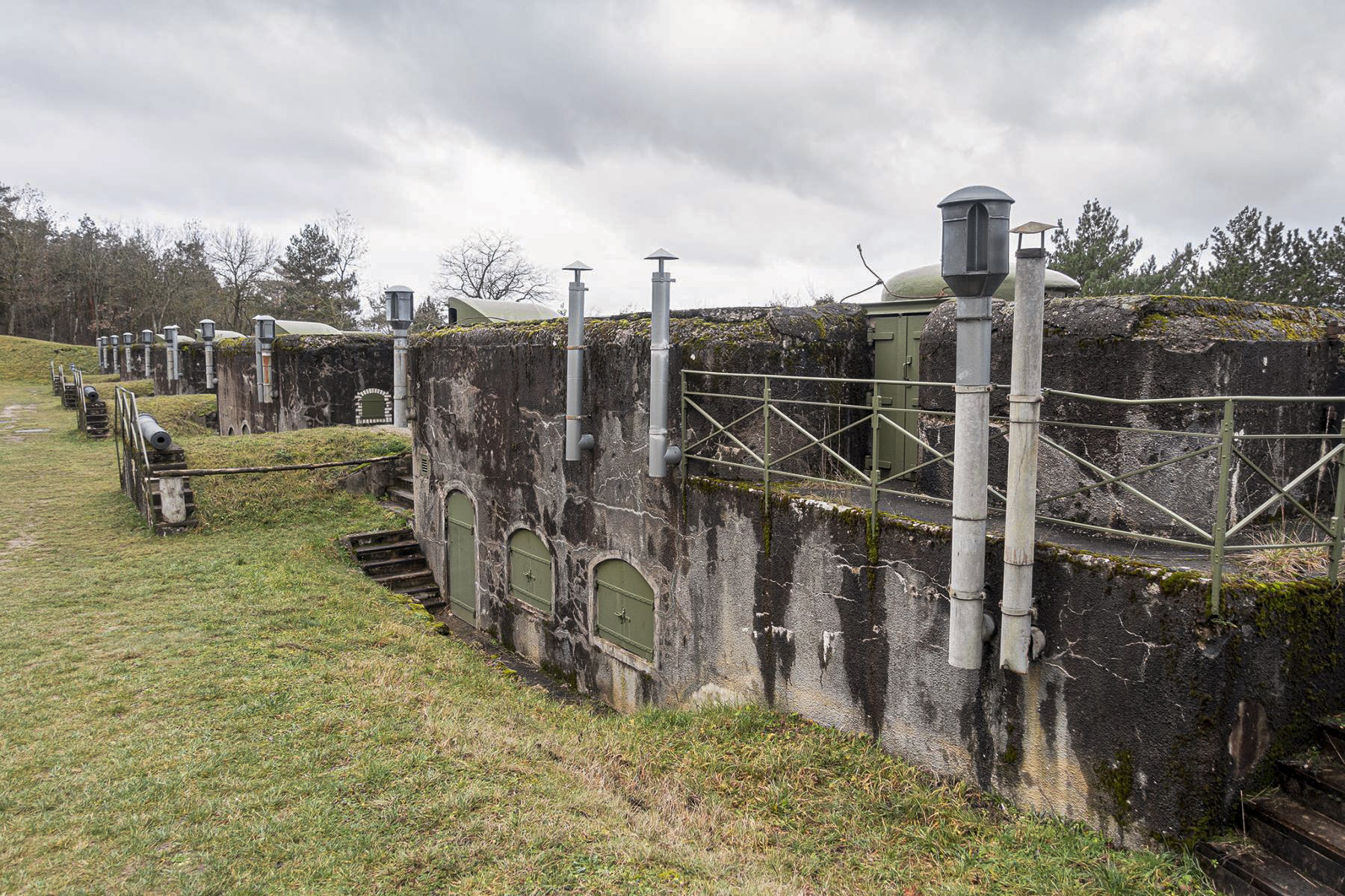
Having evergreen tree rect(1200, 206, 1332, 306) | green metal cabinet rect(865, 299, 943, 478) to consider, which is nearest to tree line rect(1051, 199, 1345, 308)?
evergreen tree rect(1200, 206, 1332, 306)

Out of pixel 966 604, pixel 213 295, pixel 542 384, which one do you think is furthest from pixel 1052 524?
pixel 213 295

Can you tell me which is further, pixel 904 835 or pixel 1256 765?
pixel 904 835

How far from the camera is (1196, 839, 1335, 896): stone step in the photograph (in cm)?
420

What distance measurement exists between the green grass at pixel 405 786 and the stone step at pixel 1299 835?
1.48 ft

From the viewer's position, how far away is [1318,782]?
4480 millimetres

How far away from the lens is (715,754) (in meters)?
6.59

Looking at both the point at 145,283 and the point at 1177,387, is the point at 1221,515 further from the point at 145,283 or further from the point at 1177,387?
the point at 145,283

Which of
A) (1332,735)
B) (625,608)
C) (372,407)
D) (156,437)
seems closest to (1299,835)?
(1332,735)

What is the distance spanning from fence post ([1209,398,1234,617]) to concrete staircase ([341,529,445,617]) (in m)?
11.0

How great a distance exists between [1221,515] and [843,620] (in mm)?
2908

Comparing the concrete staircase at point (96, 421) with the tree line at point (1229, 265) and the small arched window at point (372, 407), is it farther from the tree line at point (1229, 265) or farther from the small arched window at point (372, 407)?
the tree line at point (1229, 265)

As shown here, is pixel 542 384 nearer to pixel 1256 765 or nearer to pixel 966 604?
pixel 966 604

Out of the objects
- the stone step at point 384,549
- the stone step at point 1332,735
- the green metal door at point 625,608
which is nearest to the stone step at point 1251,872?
the stone step at point 1332,735

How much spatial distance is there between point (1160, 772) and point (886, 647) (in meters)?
Answer: 1.95
